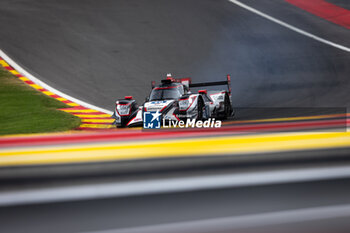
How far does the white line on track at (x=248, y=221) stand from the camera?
54.6 inches

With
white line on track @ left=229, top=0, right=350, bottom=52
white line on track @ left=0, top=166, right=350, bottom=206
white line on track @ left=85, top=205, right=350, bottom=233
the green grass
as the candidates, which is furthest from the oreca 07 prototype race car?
white line on track @ left=229, top=0, right=350, bottom=52

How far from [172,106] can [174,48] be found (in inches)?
305

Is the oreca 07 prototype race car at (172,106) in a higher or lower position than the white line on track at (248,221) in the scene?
higher

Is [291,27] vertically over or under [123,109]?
over

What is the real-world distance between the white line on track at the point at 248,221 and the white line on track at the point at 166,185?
0.56ft

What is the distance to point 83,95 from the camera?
10.2m

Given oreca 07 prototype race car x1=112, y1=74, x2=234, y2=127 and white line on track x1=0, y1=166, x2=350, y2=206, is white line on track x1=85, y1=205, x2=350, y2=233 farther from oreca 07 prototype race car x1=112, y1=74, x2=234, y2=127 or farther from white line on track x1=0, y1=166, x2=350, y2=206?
oreca 07 prototype race car x1=112, y1=74, x2=234, y2=127

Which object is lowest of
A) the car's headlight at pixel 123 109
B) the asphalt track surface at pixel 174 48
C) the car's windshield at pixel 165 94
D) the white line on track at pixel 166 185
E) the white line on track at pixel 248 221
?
the white line on track at pixel 248 221

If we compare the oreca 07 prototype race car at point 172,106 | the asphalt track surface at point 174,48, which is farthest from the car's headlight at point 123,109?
the asphalt track surface at point 174,48

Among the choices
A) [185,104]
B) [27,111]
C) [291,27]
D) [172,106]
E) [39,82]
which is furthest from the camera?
[291,27]

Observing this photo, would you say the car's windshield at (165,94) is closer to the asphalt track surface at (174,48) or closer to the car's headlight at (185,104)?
the car's headlight at (185,104)

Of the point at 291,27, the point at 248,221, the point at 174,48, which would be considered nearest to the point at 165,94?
the point at 248,221

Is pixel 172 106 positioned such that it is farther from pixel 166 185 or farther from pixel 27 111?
pixel 166 185

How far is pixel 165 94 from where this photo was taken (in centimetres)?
760
